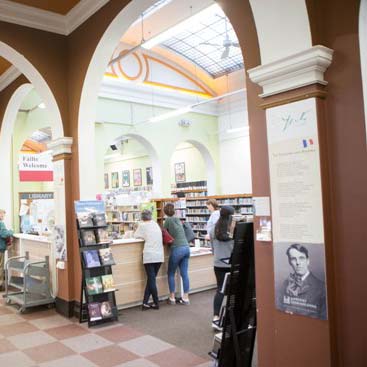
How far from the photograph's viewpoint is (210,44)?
1020cm

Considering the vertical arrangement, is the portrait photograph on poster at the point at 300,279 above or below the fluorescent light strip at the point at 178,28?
below

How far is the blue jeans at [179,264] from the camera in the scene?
6.09 m

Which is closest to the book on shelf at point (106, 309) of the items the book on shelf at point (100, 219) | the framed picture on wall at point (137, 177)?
the book on shelf at point (100, 219)

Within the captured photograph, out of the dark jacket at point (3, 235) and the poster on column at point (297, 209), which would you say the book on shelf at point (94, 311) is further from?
the poster on column at point (297, 209)

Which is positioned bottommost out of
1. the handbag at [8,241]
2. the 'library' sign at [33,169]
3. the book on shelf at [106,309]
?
the book on shelf at [106,309]

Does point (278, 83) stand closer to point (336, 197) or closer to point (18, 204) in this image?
point (336, 197)

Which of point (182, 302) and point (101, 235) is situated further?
point (182, 302)

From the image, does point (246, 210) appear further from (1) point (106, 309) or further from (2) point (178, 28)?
(1) point (106, 309)

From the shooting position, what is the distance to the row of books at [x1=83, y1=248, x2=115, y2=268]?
5209 millimetres

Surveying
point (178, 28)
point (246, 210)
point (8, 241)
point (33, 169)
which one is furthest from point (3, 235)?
point (246, 210)

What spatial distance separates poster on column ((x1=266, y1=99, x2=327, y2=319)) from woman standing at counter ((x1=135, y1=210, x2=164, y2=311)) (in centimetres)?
331

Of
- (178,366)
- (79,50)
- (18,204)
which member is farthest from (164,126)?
(178,366)

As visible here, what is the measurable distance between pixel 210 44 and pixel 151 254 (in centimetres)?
639

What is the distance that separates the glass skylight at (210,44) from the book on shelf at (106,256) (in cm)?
648
